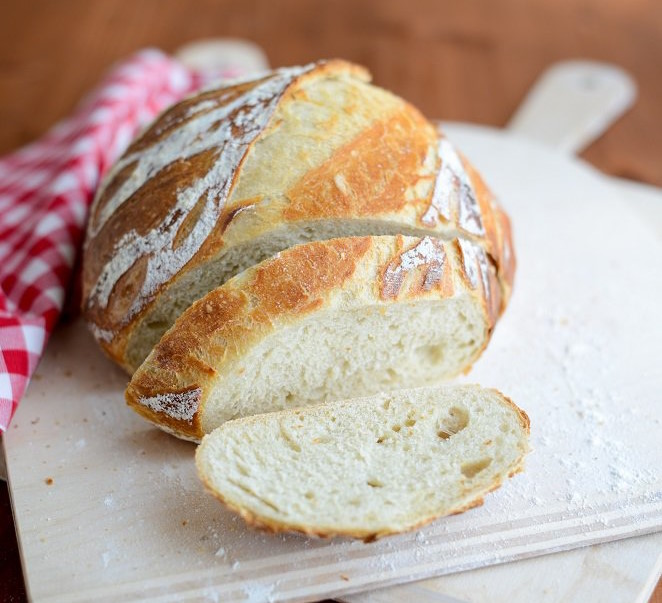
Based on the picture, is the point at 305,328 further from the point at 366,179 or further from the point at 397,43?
the point at 397,43

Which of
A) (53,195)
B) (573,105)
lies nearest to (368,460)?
(53,195)

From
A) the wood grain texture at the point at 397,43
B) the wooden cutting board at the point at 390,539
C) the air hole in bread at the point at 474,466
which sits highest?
the wood grain texture at the point at 397,43

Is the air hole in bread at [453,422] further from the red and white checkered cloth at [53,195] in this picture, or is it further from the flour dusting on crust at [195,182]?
the red and white checkered cloth at [53,195]

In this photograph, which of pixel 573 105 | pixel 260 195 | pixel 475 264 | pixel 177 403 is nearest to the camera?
pixel 177 403

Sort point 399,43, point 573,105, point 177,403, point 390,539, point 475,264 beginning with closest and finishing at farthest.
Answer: point 390,539
point 177,403
point 475,264
point 573,105
point 399,43

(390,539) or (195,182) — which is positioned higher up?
(195,182)

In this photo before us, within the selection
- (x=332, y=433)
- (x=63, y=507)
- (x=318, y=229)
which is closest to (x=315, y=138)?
(x=318, y=229)

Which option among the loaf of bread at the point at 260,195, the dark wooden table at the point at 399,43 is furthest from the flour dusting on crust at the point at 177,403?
the dark wooden table at the point at 399,43

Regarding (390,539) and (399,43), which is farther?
(399,43)
